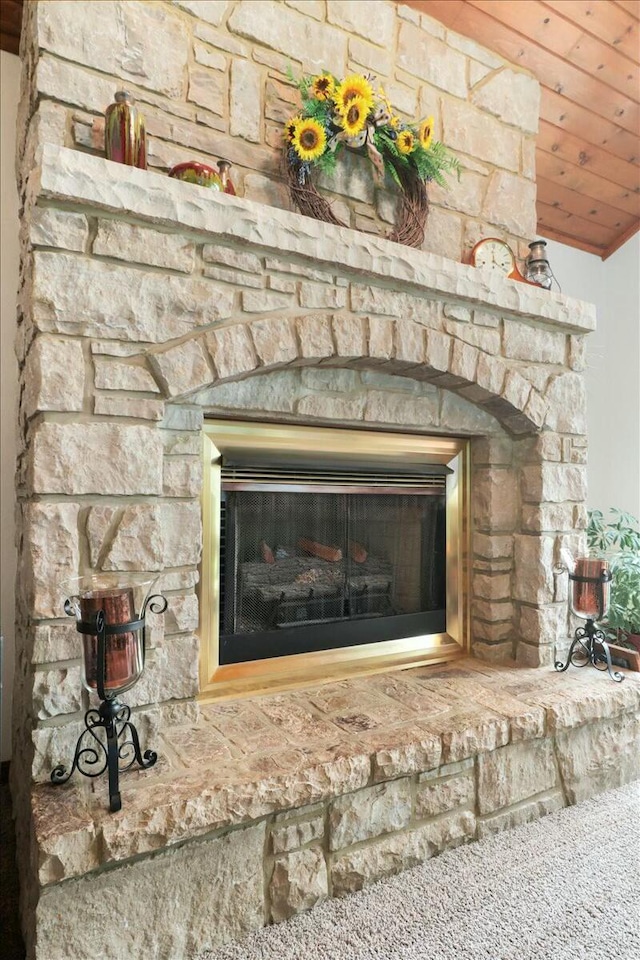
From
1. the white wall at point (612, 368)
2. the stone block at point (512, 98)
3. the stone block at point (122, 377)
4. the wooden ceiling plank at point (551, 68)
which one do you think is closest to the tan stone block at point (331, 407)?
the stone block at point (122, 377)

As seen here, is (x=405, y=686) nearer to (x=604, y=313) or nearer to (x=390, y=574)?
(x=390, y=574)

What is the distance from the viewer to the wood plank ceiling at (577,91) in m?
2.46

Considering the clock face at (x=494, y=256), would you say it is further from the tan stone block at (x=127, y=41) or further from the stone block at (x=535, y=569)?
the tan stone block at (x=127, y=41)

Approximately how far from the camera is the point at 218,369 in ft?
5.32

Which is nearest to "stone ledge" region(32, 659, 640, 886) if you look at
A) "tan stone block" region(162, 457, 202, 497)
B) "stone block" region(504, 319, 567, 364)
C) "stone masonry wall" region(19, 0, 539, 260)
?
"tan stone block" region(162, 457, 202, 497)

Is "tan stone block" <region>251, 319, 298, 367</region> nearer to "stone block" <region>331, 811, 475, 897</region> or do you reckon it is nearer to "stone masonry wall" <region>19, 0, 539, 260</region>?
"stone masonry wall" <region>19, 0, 539, 260</region>

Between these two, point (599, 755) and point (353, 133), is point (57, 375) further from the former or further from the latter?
point (599, 755)

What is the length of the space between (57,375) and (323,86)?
146cm

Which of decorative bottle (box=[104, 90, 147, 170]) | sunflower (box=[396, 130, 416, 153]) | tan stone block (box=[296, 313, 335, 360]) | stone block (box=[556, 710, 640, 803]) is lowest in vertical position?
stone block (box=[556, 710, 640, 803])

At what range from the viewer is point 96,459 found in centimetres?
146

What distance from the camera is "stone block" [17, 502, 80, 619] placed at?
138 cm

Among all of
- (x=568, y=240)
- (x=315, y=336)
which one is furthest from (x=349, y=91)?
(x=568, y=240)

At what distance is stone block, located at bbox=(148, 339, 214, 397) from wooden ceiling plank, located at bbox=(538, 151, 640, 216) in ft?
8.48

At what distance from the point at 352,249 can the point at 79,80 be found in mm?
952
